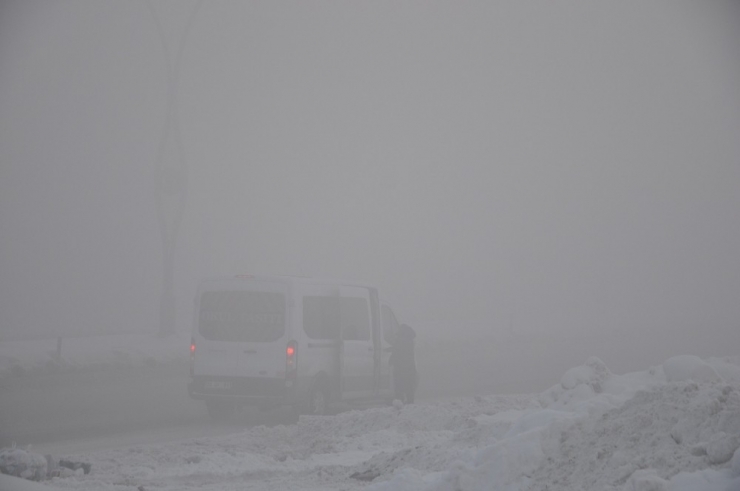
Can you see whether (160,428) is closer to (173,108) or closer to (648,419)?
(648,419)

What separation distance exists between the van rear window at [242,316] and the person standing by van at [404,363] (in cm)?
243

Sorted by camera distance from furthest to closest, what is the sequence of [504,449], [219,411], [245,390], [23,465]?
1. [219,411]
2. [245,390]
3. [23,465]
4. [504,449]

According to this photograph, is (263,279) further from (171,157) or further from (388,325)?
(171,157)

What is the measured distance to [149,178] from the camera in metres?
112

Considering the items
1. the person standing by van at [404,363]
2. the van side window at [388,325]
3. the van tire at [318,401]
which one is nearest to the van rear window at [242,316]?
the van tire at [318,401]

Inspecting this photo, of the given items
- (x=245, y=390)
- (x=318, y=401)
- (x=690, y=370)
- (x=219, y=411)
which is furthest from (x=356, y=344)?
(x=690, y=370)

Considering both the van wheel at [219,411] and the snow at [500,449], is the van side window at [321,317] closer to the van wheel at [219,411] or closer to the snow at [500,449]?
the van wheel at [219,411]

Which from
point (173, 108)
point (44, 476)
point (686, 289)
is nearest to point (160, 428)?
point (44, 476)

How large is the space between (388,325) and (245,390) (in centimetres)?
367

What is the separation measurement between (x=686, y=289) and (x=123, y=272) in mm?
58547

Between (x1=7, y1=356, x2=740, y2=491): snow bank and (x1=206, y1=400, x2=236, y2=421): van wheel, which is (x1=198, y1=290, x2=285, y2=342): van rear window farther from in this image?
(x1=7, y1=356, x2=740, y2=491): snow bank

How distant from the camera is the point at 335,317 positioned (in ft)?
47.3

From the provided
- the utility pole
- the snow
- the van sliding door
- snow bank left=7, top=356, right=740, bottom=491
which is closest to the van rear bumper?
the snow

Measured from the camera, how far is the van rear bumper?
13.1 meters
